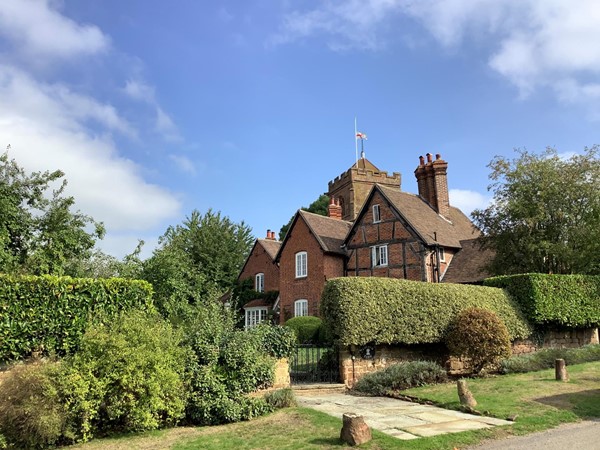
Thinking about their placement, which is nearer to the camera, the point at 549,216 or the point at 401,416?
the point at 401,416

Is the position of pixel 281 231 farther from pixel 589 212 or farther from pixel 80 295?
pixel 80 295

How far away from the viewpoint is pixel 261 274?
36.4 metres

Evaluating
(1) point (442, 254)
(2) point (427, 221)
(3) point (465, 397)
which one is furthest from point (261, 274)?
(3) point (465, 397)

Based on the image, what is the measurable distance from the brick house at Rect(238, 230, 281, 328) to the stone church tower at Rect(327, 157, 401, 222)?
1054cm

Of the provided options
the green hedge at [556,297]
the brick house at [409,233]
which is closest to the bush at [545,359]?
the green hedge at [556,297]

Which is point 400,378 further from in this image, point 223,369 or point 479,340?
point 223,369

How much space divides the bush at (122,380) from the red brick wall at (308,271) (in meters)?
19.3

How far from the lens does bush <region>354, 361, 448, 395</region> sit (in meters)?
12.8

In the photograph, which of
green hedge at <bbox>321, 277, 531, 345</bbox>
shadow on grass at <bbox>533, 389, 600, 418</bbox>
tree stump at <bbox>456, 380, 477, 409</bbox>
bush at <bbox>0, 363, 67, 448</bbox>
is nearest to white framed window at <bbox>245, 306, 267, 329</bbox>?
green hedge at <bbox>321, 277, 531, 345</bbox>

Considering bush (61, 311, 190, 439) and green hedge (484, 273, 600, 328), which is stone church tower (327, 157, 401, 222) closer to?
green hedge (484, 273, 600, 328)

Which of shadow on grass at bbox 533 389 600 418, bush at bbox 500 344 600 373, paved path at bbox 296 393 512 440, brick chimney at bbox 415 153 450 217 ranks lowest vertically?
paved path at bbox 296 393 512 440

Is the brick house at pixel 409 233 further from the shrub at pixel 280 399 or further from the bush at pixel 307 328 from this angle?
the shrub at pixel 280 399

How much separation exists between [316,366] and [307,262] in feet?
47.9

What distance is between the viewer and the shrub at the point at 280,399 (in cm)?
1050
